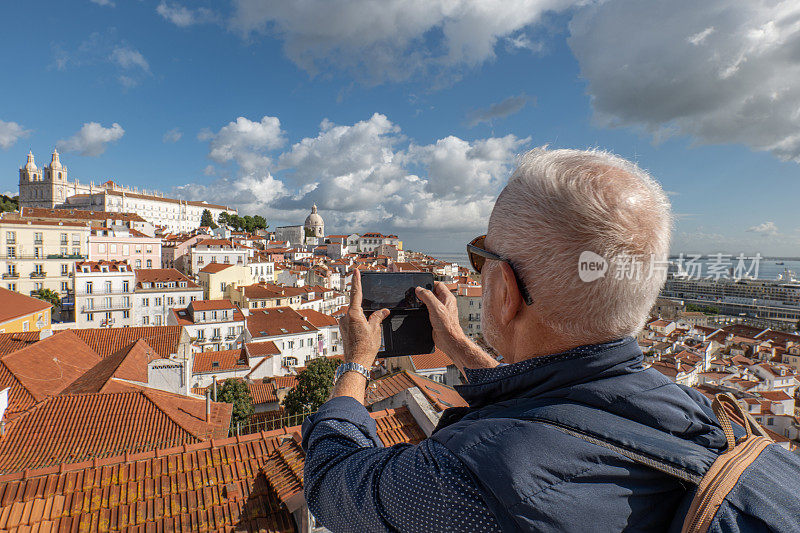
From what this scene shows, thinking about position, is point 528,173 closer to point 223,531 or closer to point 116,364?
point 223,531

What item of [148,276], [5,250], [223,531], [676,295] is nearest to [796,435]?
[223,531]

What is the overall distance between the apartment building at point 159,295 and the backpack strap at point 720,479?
34053 millimetres

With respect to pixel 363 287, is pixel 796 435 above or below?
below

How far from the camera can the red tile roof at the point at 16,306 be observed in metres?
16.8

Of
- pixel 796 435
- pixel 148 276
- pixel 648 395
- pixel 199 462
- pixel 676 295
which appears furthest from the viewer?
pixel 676 295

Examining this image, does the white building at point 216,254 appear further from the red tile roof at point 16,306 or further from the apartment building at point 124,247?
the red tile roof at point 16,306

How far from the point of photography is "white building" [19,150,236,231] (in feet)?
244

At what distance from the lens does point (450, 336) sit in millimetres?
1501

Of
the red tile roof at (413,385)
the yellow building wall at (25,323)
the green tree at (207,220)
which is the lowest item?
the yellow building wall at (25,323)

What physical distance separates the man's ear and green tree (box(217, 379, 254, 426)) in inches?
584


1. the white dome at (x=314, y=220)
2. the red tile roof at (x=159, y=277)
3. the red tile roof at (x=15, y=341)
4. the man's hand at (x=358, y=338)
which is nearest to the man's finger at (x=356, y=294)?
the man's hand at (x=358, y=338)

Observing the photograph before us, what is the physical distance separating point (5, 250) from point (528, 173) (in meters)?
45.5

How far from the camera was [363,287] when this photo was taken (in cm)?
145

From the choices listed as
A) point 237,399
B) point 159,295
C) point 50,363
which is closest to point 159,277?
point 159,295
